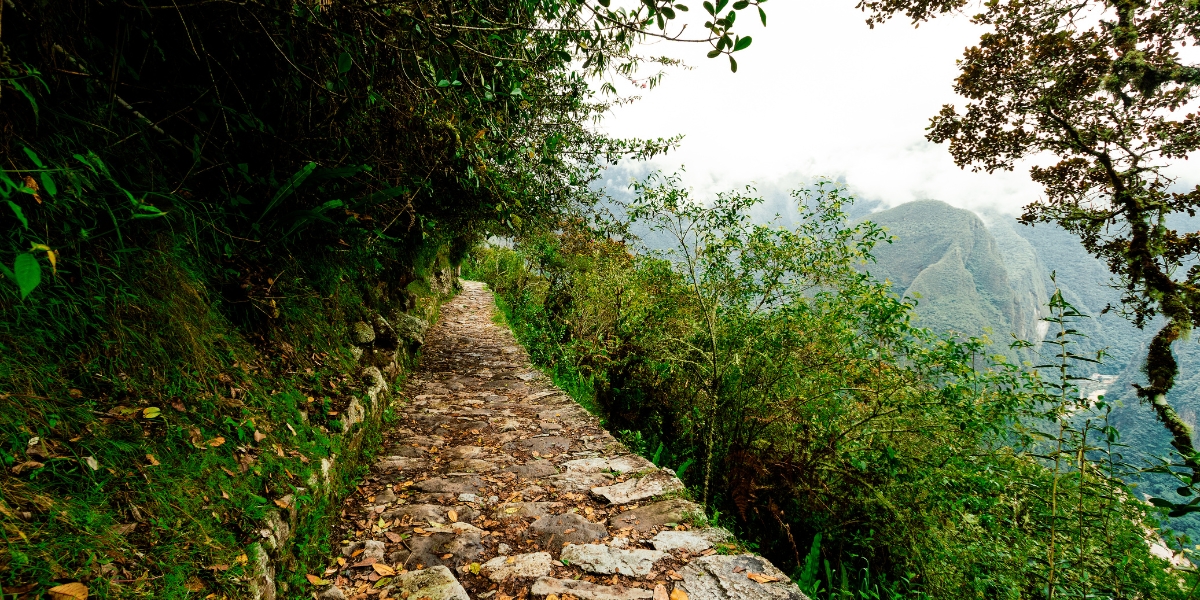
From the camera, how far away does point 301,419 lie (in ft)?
8.37

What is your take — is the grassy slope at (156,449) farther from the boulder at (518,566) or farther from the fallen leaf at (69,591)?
the boulder at (518,566)

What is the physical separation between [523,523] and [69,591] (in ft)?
6.16

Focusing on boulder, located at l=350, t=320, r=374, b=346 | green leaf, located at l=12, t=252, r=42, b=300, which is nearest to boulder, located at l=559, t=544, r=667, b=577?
green leaf, located at l=12, t=252, r=42, b=300

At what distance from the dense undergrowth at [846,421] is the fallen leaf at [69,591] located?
2692 mm

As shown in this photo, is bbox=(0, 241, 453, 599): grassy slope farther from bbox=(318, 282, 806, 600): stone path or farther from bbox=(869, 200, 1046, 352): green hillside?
bbox=(869, 200, 1046, 352): green hillside

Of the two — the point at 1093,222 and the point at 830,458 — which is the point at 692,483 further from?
the point at 1093,222

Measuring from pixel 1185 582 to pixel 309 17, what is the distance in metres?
7.25

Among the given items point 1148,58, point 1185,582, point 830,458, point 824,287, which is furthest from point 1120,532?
point 1148,58

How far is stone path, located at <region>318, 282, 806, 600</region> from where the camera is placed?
2.09m

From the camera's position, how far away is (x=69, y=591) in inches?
43.6

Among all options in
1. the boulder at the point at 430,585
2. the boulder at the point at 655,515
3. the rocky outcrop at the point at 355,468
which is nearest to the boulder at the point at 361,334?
the rocky outcrop at the point at 355,468

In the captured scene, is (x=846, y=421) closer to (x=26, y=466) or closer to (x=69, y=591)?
(x=69, y=591)

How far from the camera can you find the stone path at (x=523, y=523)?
2.09 metres

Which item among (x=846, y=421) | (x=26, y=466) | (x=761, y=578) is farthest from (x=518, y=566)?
(x=846, y=421)
